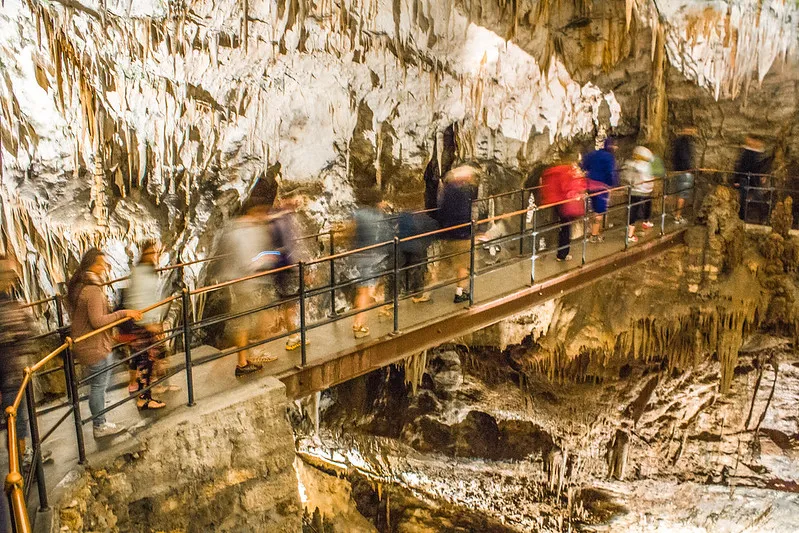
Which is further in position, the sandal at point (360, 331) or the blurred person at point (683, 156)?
the blurred person at point (683, 156)

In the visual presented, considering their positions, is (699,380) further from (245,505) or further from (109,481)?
(109,481)

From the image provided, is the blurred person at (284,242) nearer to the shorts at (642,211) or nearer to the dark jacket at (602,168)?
the dark jacket at (602,168)

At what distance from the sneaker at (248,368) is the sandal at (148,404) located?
546 millimetres

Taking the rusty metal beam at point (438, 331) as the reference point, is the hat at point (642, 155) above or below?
above

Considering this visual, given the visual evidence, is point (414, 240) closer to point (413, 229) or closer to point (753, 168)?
point (413, 229)

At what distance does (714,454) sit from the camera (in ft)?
30.1

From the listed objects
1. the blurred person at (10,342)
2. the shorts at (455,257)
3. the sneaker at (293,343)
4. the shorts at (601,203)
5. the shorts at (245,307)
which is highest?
the blurred person at (10,342)

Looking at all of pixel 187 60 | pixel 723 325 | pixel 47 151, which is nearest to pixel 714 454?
pixel 723 325

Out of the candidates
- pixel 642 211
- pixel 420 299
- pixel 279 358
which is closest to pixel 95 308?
pixel 279 358

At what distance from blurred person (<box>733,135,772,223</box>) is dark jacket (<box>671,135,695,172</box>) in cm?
63

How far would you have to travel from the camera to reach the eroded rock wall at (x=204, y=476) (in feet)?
10.9

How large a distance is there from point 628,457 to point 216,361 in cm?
686

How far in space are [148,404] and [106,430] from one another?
1.10 feet

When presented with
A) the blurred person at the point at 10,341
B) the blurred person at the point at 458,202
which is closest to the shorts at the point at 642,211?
the blurred person at the point at 458,202
